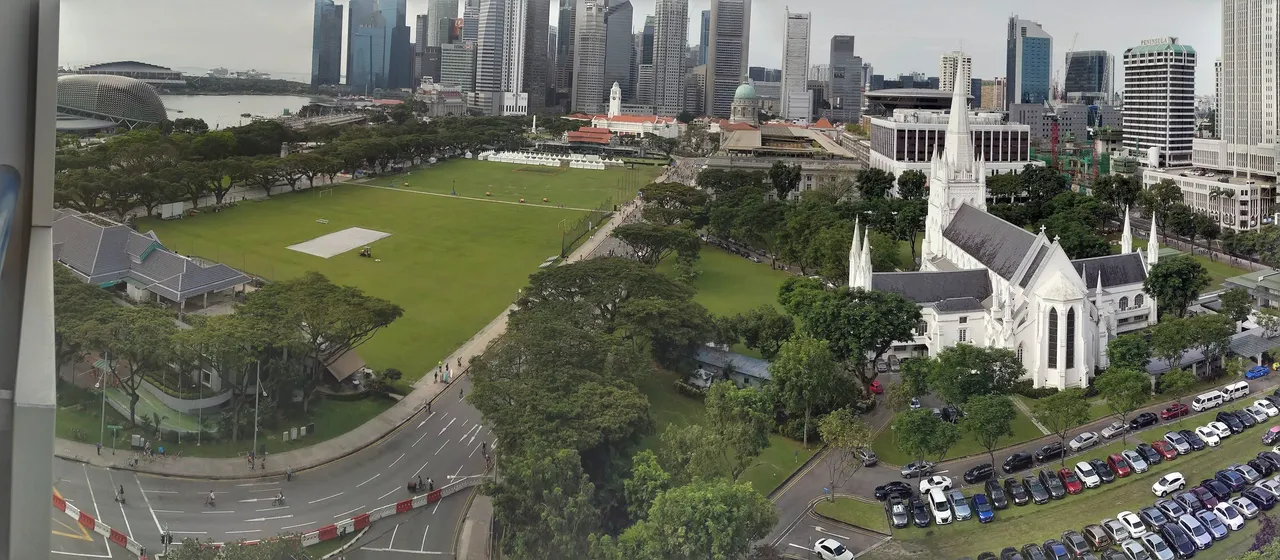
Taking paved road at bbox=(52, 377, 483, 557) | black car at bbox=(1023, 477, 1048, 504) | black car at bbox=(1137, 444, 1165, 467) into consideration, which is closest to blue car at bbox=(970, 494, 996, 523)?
black car at bbox=(1023, 477, 1048, 504)

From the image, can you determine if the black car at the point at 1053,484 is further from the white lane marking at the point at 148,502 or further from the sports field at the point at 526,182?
the sports field at the point at 526,182

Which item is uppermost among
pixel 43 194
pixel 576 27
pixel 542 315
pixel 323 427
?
pixel 576 27

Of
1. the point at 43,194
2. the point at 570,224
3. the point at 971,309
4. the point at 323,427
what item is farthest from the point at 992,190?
the point at 43,194

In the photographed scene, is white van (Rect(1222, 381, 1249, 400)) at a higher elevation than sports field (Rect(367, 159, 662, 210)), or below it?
below

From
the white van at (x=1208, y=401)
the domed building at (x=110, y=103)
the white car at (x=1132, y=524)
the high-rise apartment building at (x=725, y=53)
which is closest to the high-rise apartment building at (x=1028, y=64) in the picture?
the high-rise apartment building at (x=725, y=53)

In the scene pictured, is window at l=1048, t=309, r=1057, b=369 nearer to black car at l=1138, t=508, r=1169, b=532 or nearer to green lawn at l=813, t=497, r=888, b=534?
black car at l=1138, t=508, r=1169, b=532

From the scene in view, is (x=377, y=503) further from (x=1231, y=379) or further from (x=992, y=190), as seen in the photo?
(x=992, y=190)
